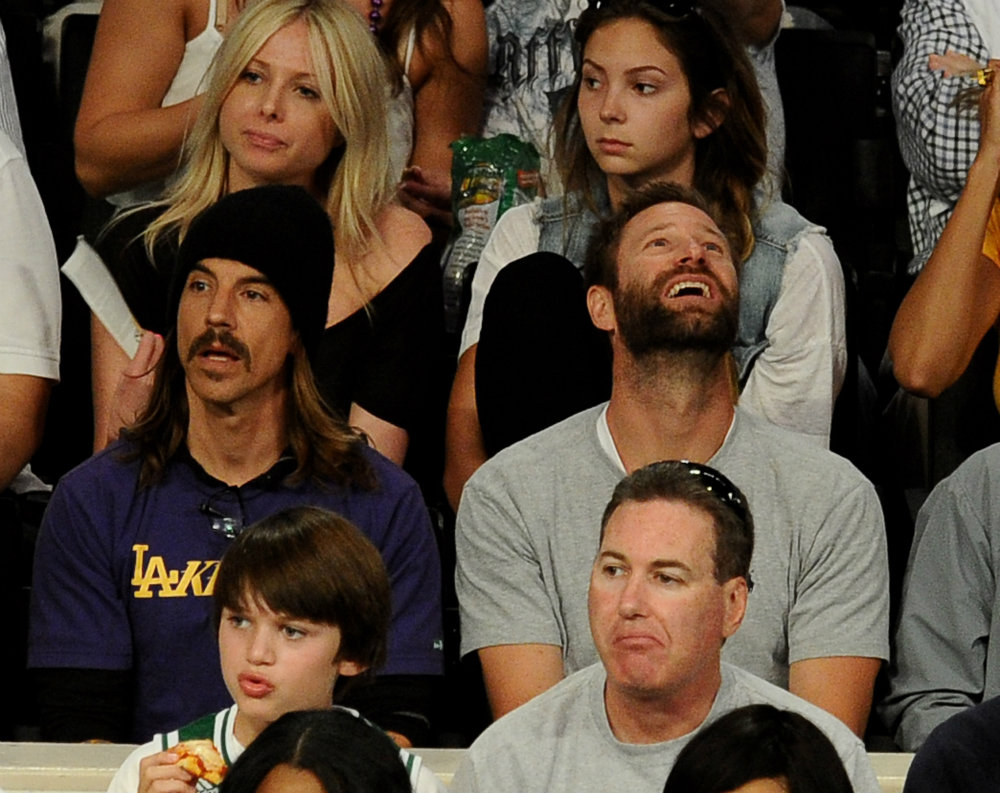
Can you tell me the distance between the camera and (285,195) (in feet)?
9.67

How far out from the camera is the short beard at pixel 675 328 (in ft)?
9.45

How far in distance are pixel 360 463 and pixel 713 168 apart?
2.79 feet

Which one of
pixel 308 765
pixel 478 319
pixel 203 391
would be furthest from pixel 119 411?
pixel 308 765

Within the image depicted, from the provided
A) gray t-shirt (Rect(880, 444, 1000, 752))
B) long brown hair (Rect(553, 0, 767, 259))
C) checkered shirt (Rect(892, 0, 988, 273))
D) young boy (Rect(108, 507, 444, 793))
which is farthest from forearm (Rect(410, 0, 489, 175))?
young boy (Rect(108, 507, 444, 793))

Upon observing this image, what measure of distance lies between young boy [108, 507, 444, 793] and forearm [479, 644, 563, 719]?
383 millimetres

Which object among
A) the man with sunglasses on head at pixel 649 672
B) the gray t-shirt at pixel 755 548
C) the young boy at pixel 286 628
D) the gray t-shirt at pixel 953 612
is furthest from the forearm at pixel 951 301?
the young boy at pixel 286 628

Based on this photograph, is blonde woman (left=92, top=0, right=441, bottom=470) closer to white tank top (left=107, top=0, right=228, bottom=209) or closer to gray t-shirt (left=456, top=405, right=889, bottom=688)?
white tank top (left=107, top=0, right=228, bottom=209)

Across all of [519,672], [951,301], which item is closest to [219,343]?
[519,672]

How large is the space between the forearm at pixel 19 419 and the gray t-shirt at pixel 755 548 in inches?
26.8

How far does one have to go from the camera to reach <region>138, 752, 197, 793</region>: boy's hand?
221 centimetres

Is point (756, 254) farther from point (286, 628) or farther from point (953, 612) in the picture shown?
point (286, 628)

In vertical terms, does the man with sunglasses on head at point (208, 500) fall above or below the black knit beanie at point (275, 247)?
below

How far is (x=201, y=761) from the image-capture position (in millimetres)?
2266

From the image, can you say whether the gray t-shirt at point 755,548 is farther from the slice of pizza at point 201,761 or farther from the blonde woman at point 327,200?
the slice of pizza at point 201,761
